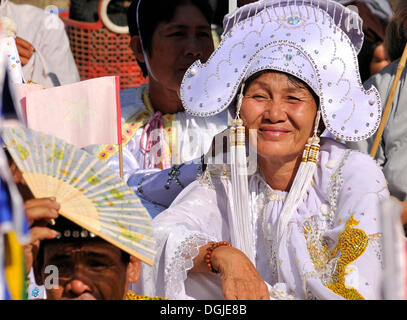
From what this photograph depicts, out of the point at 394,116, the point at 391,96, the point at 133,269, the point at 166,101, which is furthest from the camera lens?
the point at 166,101

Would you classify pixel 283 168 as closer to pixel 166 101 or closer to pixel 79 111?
pixel 79 111

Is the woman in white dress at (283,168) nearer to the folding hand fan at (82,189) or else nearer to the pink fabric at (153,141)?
the folding hand fan at (82,189)

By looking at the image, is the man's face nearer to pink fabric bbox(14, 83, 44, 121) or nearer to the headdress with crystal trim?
the headdress with crystal trim

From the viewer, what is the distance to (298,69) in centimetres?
346

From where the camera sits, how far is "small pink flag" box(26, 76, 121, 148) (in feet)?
11.7

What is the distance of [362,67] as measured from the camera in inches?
226

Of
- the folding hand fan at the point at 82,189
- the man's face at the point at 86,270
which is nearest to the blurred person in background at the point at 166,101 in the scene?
the man's face at the point at 86,270

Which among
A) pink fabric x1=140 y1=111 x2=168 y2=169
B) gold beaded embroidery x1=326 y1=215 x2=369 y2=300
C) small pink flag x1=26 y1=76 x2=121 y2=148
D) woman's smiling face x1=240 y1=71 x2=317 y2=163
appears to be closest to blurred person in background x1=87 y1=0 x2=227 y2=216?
pink fabric x1=140 y1=111 x2=168 y2=169

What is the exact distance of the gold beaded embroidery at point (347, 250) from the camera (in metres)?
3.11

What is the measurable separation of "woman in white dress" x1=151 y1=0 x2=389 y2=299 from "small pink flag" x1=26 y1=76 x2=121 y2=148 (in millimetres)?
358

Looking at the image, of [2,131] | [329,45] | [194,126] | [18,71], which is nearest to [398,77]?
[329,45]

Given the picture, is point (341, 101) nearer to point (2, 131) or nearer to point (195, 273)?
point (195, 273)

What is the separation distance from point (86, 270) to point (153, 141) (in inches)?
81.1

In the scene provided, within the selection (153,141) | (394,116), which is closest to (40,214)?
(153,141)
